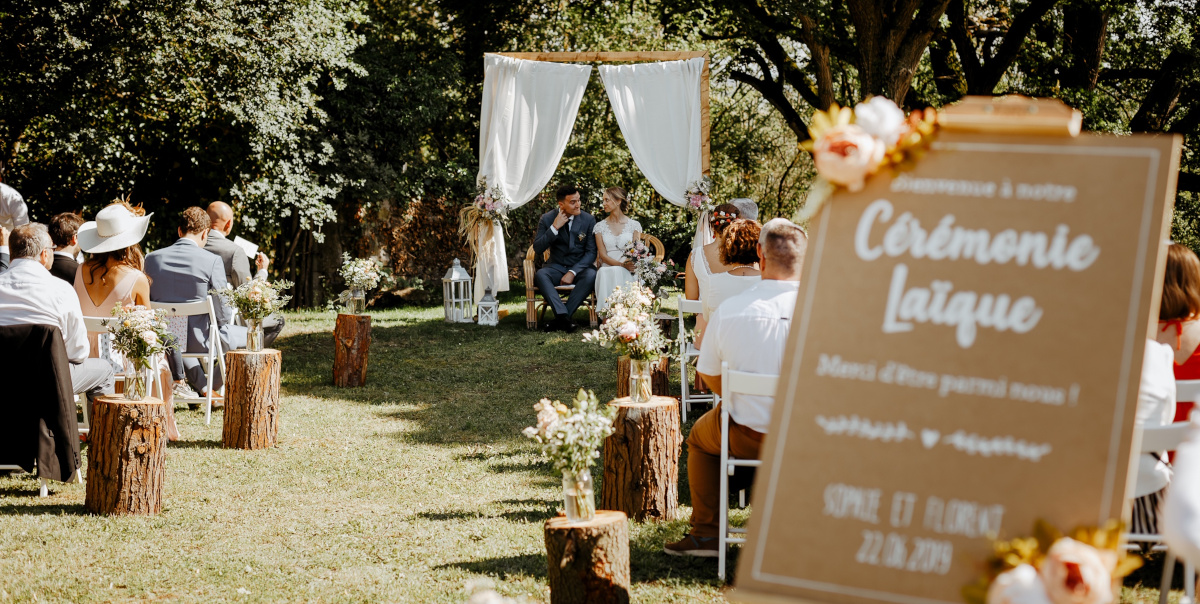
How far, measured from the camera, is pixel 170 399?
595 cm

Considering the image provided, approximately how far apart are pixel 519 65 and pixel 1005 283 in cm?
882

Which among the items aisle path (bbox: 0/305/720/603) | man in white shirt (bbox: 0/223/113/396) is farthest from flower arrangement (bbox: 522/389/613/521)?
man in white shirt (bbox: 0/223/113/396)

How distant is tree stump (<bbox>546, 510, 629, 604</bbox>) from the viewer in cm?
286

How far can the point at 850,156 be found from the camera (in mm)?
1613

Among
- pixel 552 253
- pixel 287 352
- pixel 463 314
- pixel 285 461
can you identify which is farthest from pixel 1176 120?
pixel 285 461

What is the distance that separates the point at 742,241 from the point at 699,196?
5.07m

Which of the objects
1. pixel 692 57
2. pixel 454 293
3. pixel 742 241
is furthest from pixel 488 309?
pixel 742 241

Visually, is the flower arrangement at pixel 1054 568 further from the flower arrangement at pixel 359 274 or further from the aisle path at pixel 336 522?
the flower arrangement at pixel 359 274

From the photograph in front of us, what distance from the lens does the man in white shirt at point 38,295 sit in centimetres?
447

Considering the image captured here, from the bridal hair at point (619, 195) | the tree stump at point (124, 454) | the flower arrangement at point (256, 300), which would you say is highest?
the bridal hair at point (619, 195)

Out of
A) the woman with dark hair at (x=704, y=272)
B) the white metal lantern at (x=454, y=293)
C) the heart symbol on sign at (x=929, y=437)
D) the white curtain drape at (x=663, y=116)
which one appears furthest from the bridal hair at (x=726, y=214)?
the heart symbol on sign at (x=929, y=437)

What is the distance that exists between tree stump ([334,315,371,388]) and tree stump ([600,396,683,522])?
387cm

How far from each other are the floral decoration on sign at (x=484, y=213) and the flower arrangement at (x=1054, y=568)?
8760 millimetres

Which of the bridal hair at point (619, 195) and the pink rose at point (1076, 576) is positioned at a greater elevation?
the bridal hair at point (619, 195)
